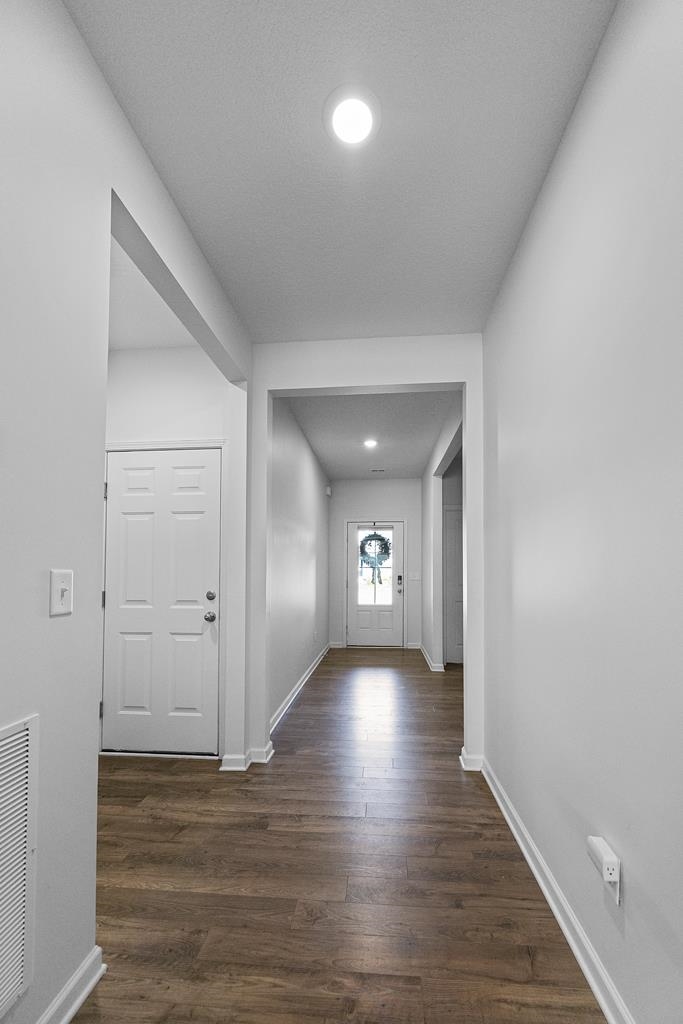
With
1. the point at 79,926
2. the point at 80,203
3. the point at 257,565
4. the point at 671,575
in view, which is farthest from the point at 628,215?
the point at 257,565

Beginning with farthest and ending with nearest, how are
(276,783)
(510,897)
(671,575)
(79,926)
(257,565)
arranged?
(257,565) → (276,783) → (510,897) → (79,926) → (671,575)

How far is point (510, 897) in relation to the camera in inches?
86.4

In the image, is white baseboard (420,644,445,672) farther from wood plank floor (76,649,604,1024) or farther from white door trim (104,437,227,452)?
white door trim (104,437,227,452)

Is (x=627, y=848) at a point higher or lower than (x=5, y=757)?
lower

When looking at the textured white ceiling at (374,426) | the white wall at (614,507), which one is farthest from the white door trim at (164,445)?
the white wall at (614,507)

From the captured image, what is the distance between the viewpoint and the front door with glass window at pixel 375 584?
30.6ft

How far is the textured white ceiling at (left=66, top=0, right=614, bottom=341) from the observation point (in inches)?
65.4

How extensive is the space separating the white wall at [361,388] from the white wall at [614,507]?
3.54 feet

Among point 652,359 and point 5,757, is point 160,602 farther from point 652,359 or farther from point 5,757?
point 652,359

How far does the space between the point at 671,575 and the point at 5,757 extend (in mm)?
1507

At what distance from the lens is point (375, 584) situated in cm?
938

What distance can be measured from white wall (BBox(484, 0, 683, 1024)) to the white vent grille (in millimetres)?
1433

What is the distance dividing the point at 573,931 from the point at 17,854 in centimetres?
165

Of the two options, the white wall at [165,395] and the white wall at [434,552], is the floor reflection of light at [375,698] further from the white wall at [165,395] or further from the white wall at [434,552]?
the white wall at [165,395]
